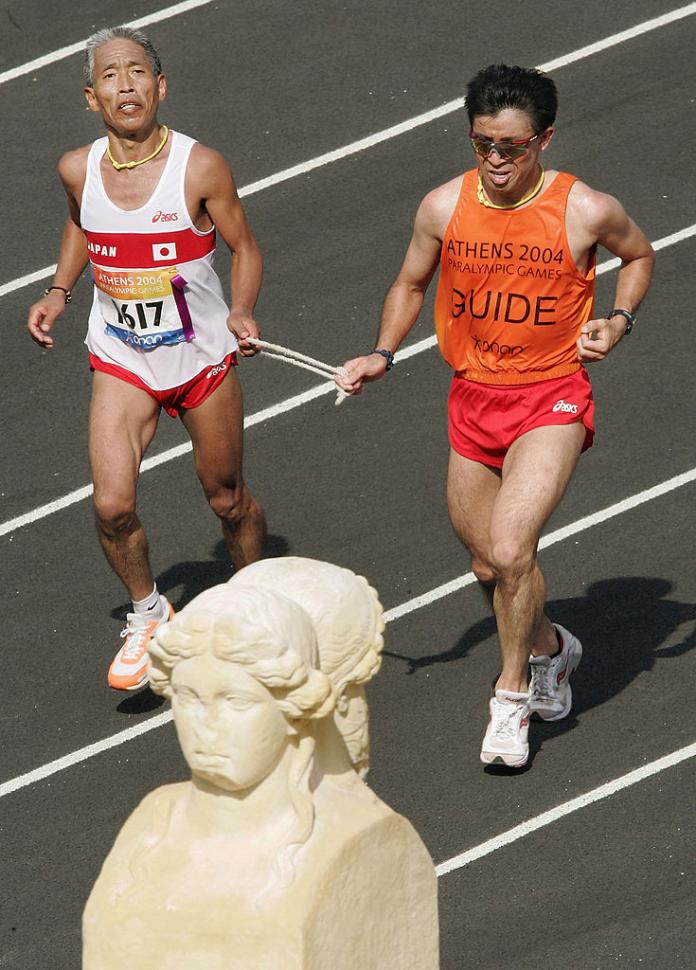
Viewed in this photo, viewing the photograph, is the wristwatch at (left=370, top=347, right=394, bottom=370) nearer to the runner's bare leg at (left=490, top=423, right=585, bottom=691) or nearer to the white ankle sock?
the runner's bare leg at (left=490, top=423, right=585, bottom=691)

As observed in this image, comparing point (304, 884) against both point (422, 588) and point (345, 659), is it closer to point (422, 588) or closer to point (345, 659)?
point (345, 659)

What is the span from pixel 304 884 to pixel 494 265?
12.1 ft

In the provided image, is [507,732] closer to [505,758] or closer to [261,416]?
[505,758]

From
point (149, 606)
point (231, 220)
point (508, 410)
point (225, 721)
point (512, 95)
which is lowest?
point (149, 606)

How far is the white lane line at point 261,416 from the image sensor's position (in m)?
9.05

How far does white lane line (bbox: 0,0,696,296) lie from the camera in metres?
11.0

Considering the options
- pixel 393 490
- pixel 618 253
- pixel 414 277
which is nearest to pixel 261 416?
pixel 393 490

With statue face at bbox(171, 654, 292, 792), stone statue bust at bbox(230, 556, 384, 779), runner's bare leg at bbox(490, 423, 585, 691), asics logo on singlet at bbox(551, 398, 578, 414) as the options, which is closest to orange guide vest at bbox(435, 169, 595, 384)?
asics logo on singlet at bbox(551, 398, 578, 414)

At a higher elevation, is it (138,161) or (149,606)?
(138,161)

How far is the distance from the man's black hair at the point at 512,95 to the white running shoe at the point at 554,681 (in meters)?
2.07

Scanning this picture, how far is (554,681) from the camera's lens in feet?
24.0

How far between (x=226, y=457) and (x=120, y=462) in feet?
1.63

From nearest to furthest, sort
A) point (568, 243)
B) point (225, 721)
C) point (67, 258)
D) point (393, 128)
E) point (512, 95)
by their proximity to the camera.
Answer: point (225, 721), point (512, 95), point (568, 243), point (67, 258), point (393, 128)

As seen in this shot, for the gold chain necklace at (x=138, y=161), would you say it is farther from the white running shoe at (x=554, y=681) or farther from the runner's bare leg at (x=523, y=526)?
the white running shoe at (x=554, y=681)
